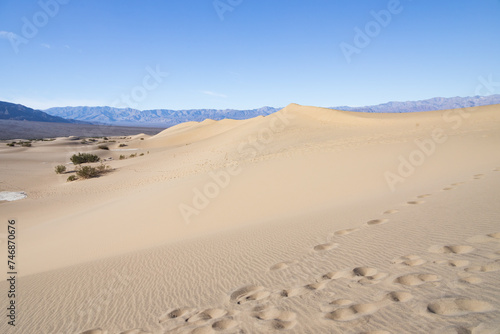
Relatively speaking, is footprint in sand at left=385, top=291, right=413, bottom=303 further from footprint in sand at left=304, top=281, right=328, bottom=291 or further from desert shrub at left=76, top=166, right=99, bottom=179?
desert shrub at left=76, top=166, right=99, bottom=179

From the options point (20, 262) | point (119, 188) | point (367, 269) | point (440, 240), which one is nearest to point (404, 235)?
point (440, 240)

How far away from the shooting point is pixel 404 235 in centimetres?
398

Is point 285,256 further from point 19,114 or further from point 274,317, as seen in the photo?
point 19,114

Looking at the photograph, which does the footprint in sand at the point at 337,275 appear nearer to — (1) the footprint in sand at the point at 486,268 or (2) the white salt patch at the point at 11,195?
(1) the footprint in sand at the point at 486,268

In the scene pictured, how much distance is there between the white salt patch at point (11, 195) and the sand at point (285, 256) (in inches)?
142

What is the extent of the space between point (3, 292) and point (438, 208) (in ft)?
22.1

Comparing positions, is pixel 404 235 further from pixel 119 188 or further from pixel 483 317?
pixel 119 188

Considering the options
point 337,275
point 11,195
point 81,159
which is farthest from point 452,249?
point 81,159

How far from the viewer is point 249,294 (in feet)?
9.89

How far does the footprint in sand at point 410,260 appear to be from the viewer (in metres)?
3.06

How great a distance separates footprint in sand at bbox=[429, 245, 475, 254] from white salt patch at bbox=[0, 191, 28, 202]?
16.0 meters

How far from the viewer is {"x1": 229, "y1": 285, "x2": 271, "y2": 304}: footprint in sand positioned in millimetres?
2907

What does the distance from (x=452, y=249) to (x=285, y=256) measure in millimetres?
1940

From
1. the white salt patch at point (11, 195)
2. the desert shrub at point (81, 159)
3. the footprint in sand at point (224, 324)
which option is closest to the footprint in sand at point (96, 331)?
the footprint in sand at point (224, 324)
